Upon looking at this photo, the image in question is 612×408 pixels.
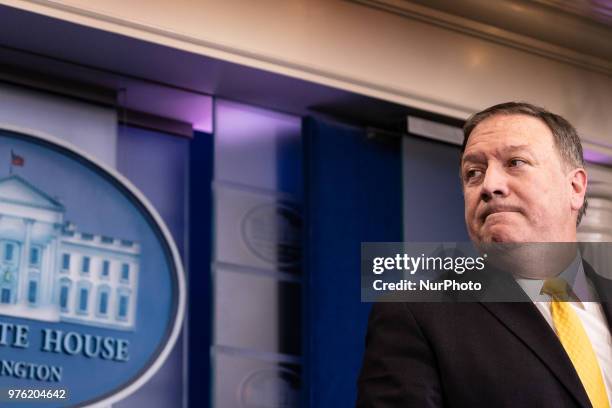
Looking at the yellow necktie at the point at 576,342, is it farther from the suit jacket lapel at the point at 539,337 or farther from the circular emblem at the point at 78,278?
the circular emblem at the point at 78,278

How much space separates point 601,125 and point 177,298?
1.57m

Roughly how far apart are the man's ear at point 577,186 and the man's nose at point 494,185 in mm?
144

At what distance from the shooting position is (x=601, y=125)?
391 centimetres

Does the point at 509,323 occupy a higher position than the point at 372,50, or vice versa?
the point at 372,50

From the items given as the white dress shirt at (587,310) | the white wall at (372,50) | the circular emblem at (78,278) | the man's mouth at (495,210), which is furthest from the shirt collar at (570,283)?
the white wall at (372,50)

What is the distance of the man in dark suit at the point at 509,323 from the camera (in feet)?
5.17

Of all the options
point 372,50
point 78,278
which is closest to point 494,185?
point 78,278

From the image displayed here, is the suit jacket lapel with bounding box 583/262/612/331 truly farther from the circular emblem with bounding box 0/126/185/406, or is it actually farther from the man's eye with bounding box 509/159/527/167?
the circular emblem with bounding box 0/126/185/406

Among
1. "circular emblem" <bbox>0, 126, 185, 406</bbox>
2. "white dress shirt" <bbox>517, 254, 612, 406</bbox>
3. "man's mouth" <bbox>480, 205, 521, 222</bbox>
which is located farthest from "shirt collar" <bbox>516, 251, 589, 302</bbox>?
"circular emblem" <bbox>0, 126, 185, 406</bbox>

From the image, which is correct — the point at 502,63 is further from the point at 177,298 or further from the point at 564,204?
the point at 564,204

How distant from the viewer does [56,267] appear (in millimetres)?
2982

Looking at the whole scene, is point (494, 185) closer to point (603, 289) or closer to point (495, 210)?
point (495, 210)

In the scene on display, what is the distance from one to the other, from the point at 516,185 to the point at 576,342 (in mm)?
292

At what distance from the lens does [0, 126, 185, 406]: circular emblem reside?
290 centimetres
